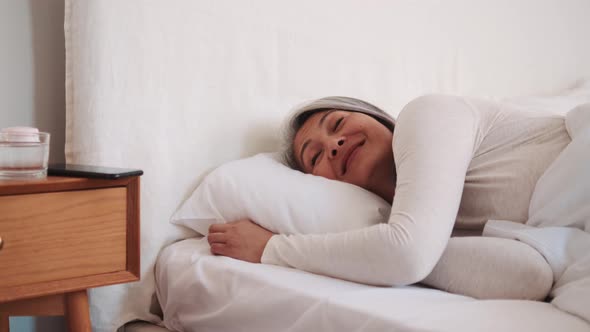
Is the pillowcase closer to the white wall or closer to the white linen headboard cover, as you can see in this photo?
the white linen headboard cover

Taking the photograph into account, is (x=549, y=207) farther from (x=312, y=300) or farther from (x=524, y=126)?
(x=312, y=300)

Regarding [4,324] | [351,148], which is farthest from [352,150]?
[4,324]

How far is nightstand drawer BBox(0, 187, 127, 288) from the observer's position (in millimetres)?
788

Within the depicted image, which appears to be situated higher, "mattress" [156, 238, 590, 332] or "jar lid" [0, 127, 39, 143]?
"jar lid" [0, 127, 39, 143]

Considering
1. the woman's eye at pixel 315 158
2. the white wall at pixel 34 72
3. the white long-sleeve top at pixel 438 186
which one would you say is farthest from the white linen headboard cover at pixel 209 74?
the white long-sleeve top at pixel 438 186

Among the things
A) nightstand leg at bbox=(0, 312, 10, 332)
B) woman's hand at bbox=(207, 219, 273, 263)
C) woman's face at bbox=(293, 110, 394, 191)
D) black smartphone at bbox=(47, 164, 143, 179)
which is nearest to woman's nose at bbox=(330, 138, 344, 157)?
woman's face at bbox=(293, 110, 394, 191)

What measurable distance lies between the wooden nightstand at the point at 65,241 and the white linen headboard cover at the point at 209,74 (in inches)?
9.9

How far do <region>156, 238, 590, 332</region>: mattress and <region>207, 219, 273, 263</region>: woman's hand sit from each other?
Result: 0.02 metres

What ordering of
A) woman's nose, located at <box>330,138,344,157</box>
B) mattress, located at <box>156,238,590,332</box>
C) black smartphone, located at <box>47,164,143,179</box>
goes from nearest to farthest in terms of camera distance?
mattress, located at <box>156,238,590,332</box> → black smartphone, located at <box>47,164,143,179</box> → woman's nose, located at <box>330,138,344,157</box>

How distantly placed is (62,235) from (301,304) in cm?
37

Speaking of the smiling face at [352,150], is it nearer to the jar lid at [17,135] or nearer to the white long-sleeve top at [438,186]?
the white long-sleeve top at [438,186]

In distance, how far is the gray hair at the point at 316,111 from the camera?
1313mm

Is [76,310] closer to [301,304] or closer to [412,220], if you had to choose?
[301,304]

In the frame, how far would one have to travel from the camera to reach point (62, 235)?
829 mm
